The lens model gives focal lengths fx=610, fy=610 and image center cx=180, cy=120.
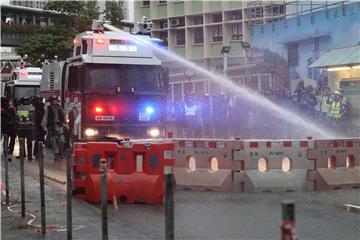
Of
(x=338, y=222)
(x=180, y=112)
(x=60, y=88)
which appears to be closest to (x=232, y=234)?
(x=338, y=222)

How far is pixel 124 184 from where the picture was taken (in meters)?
10.0

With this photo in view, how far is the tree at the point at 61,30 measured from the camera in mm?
35219

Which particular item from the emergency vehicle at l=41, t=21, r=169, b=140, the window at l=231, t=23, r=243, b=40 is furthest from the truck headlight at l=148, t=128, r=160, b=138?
the window at l=231, t=23, r=243, b=40

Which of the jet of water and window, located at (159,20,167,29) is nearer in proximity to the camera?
the jet of water

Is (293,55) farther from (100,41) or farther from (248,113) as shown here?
(100,41)

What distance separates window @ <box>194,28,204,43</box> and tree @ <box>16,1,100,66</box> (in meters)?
14.0

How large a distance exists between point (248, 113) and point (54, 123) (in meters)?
11.4

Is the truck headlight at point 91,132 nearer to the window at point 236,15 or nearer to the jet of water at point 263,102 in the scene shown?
the jet of water at point 263,102

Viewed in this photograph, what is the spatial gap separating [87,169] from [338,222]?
4076 millimetres

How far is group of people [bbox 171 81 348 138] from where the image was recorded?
22281 millimetres

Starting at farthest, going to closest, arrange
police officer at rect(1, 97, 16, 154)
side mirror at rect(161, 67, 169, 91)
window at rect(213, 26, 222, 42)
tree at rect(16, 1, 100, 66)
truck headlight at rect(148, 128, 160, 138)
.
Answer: window at rect(213, 26, 222, 42), tree at rect(16, 1, 100, 66), police officer at rect(1, 97, 16, 154), side mirror at rect(161, 67, 169, 91), truck headlight at rect(148, 128, 160, 138)

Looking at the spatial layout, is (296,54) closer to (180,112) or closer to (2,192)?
(180,112)

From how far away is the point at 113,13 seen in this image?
3412 cm

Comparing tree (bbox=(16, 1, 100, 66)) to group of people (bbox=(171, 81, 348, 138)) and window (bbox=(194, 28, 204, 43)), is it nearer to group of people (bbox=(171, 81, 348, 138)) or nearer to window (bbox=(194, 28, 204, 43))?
group of people (bbox=(171, 81, 348, 138))
